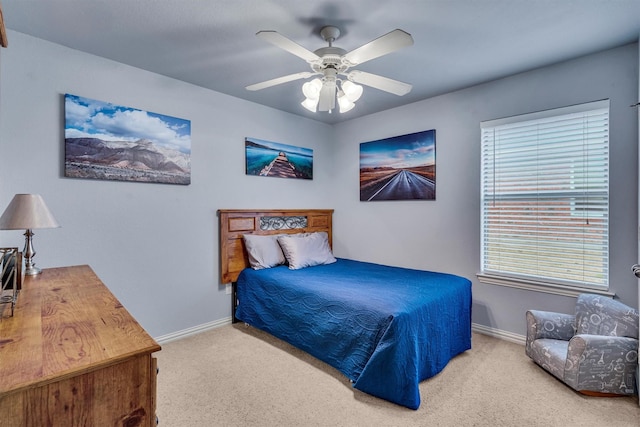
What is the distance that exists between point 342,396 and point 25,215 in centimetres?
221

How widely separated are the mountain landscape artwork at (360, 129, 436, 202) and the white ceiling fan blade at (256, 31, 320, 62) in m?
1.95

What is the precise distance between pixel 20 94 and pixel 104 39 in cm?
69

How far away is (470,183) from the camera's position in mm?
3115

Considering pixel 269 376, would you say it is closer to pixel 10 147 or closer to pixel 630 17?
pixel 10 147

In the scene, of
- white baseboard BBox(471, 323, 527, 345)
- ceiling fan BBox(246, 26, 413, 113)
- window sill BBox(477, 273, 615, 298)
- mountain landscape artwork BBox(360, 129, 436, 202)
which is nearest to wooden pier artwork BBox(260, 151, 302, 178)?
mountain landscape artwork BBox(360, 129, 436, 202)

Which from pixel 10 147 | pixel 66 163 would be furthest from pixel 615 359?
pixel 10 147

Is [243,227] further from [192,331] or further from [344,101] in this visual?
[344,101]

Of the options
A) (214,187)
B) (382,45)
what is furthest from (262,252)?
(382,45)

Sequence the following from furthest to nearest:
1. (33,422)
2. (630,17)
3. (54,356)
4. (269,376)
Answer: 1. (269,376)
2. (630,17)
3. (54,356)
4. (33,422)

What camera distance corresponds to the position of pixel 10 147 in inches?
84.5

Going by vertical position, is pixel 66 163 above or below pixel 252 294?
above

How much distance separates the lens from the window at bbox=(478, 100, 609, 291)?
2.45 meters

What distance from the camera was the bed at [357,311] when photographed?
1966 mm

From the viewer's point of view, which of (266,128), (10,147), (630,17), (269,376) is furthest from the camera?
(266,128)
